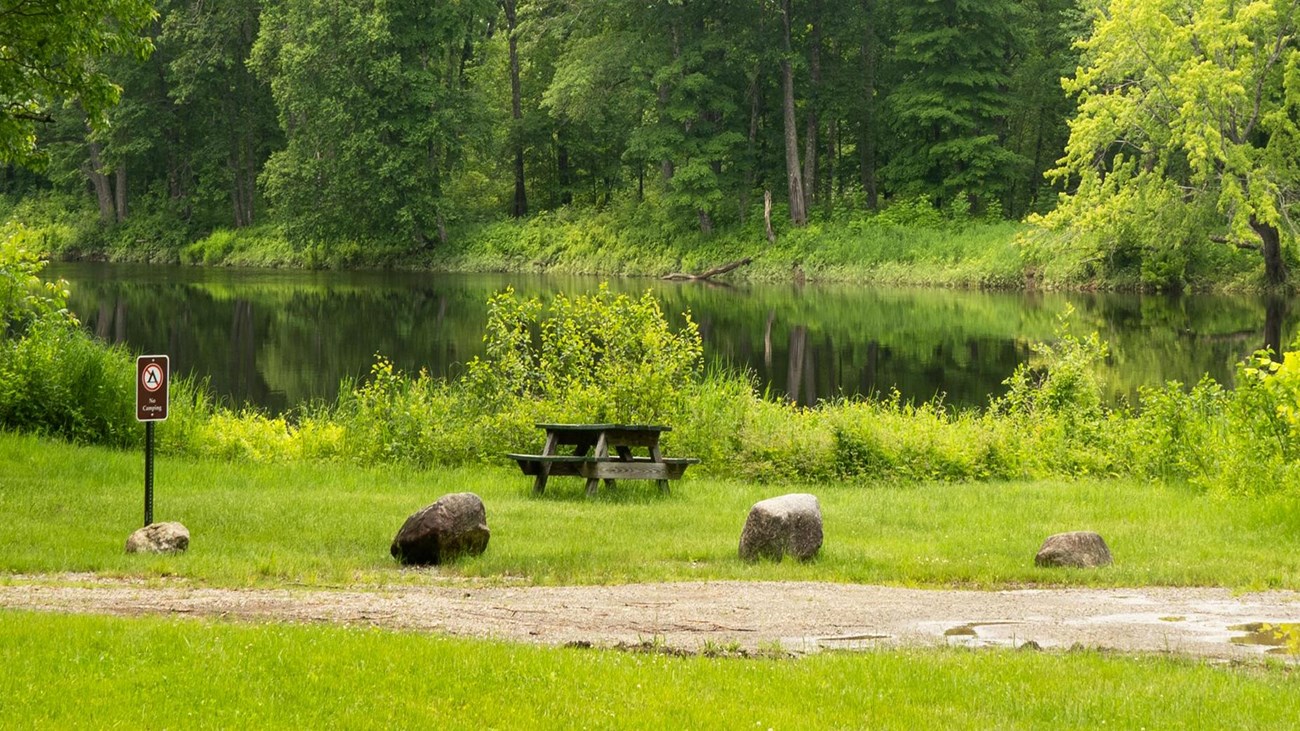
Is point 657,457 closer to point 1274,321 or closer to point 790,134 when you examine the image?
point 1274,321

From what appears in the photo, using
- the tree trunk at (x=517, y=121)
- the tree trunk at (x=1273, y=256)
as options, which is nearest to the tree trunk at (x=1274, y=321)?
the tree trunk at (x=1273, y=256)

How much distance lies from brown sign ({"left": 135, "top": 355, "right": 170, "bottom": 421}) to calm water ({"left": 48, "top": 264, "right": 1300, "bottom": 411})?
12.7 metres

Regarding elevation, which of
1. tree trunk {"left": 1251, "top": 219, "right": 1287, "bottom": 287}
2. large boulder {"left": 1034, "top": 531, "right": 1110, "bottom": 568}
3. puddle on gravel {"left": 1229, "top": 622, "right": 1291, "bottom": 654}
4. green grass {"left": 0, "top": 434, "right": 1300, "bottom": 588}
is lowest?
→ green grass {"left": 0, "top": 434, "right": 1300, "bottom": 588}

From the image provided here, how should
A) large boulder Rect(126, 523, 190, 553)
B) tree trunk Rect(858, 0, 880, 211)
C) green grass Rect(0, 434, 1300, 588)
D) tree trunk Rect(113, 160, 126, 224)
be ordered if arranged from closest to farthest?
green grass Rect(0, 434, 1300, 588) < large boulder Rect(126, 523, 190, 553) < tree trunk Rect(858, 0, 880, 211) < tree trunk Rect(113, 160, 126, 224)

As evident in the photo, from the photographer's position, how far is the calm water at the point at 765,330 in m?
30.5

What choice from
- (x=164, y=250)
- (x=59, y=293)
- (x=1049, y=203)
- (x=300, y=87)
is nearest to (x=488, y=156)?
(x=300, y=87)

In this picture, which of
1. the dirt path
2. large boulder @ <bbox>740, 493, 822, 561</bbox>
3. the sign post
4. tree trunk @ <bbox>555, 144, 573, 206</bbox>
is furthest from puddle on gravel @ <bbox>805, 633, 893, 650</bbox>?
tree trunk @ <bbox>555, 144, 573, 206</bbox>

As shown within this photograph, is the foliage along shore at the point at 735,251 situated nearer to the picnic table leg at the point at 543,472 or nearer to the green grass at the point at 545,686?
the picnic table leg at the point at 543,472

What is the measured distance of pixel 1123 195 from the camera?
1832 inches

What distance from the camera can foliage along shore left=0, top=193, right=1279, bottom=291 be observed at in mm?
51531

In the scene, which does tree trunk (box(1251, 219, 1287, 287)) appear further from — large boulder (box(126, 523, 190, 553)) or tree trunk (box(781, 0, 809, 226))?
large boulder (box(126, 523, 190, 553))

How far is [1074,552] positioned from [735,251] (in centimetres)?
5184

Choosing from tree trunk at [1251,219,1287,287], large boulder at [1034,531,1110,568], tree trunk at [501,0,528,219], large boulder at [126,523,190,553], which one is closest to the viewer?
large boulder at [126,523,190,553]

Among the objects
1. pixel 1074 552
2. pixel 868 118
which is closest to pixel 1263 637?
pixel 1074 552
